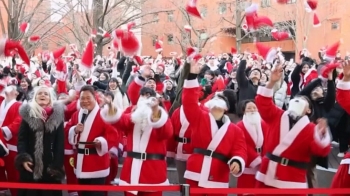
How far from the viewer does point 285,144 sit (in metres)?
4.43

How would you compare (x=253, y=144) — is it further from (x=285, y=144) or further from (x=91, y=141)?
(x=91, y=141)

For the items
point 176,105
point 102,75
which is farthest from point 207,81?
point 176,105

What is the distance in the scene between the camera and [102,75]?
931 centimetres

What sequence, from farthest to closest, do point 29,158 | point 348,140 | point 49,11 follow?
point 49,11
point 348,140
point 29,158

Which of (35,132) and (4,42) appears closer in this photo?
(35,132)

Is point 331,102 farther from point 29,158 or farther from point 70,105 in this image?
point 29,158

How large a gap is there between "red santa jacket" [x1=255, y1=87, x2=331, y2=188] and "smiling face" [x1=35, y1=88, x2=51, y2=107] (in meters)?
2.11

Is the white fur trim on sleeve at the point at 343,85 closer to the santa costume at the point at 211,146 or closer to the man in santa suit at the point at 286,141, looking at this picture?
the man in santa suit at the point at 286,141

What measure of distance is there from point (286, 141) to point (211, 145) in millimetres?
716

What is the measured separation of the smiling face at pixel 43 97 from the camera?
4.90m

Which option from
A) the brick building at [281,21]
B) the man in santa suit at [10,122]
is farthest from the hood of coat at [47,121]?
the brick building at [281,21]

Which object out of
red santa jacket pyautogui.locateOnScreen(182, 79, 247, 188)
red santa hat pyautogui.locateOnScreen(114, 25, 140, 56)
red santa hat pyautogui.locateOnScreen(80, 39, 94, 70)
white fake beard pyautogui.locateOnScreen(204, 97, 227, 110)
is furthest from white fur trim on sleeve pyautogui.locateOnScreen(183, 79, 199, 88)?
red santa hat pyautogui.locateOnScreen(114, 25, 140, 56)

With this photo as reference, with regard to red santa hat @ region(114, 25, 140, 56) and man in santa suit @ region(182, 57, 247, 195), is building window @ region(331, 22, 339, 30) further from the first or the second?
man in santa suit @ region(182, 57, 247, 195)

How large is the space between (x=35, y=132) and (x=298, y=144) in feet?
8.33
